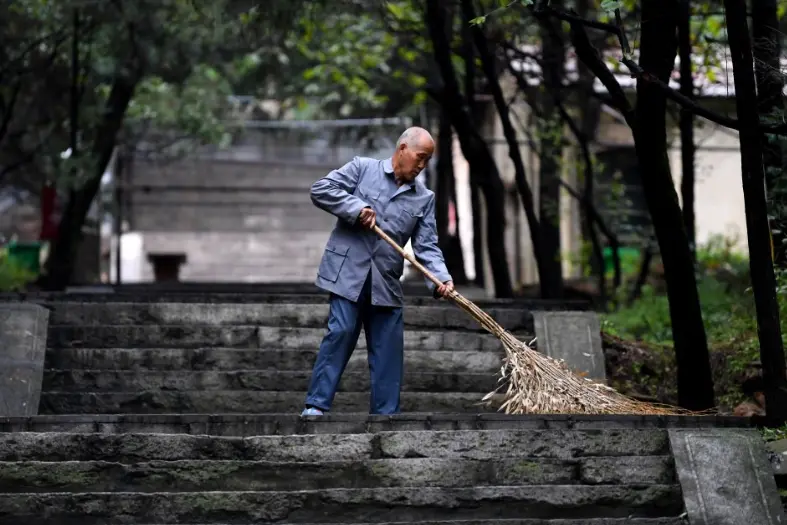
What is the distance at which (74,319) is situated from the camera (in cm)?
1119

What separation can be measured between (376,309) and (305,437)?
1.45m

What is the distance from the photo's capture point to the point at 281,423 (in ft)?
25.5

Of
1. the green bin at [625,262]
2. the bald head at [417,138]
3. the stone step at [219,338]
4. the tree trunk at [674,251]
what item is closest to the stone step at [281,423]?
the bald head at [417,138]

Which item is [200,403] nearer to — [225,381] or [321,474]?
[225,381]

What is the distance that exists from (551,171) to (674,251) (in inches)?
365

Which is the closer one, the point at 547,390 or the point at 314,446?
the point at 314,446

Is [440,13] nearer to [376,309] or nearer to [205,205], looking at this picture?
[376,309]

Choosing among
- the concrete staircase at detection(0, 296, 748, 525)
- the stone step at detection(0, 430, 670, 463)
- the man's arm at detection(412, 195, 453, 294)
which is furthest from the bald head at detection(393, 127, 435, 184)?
the stone step at detection(0, 430, 670, 463)

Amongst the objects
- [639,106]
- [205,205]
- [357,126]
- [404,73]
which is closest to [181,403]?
[639,106]

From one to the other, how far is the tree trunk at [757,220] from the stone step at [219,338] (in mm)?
2548

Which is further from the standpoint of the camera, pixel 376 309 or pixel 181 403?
pixel 181 403

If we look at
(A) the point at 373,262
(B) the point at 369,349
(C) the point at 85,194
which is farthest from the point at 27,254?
(A) the point at 373,262

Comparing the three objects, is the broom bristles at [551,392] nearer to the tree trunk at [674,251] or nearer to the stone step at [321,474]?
the stone step at [321,474]

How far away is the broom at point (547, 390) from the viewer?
8516mm
